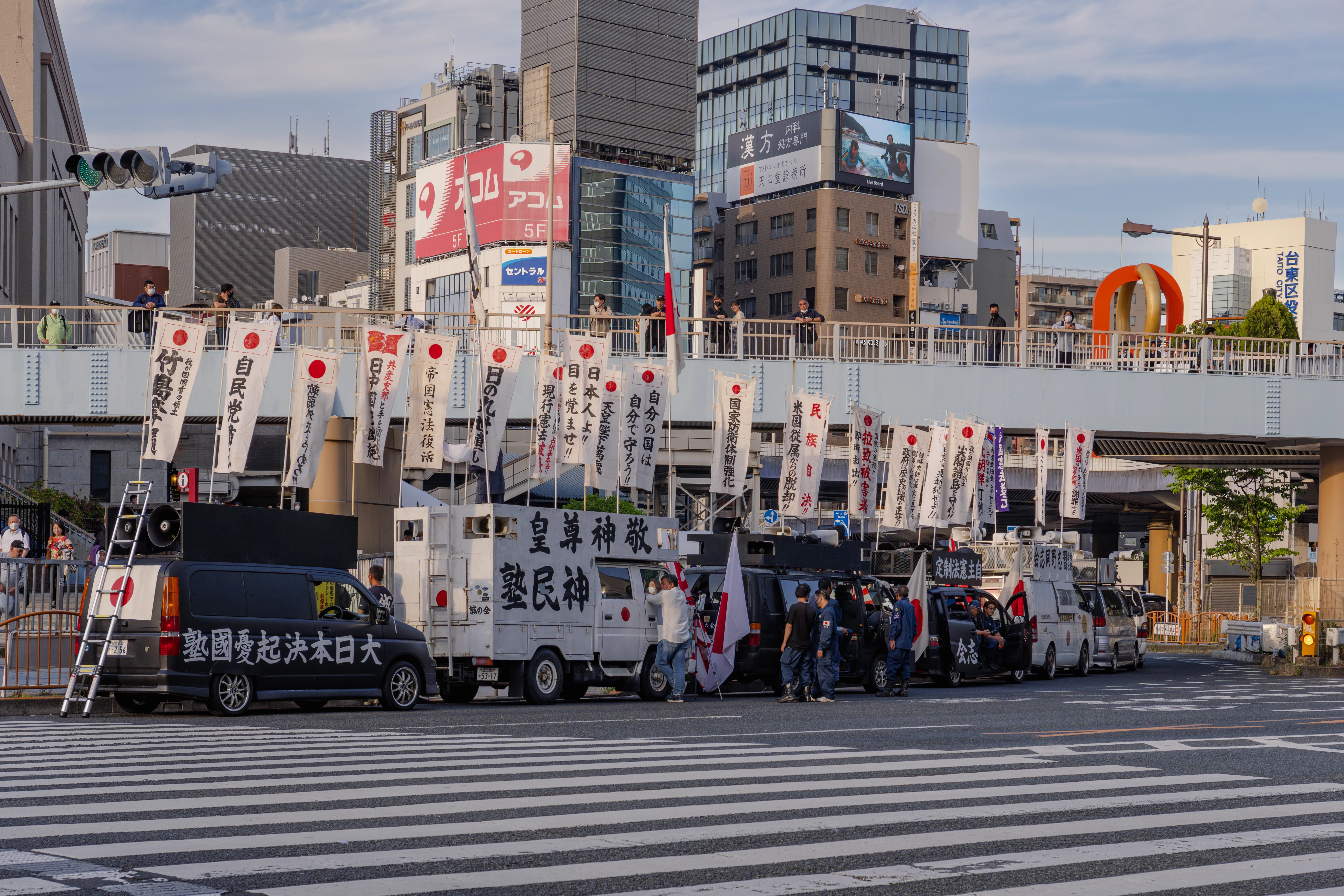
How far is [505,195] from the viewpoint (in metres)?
93.8

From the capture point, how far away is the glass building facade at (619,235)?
323 ft

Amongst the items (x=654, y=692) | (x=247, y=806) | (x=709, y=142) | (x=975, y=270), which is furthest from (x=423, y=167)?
(x=247, y=806)

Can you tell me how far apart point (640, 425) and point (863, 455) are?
230 inches

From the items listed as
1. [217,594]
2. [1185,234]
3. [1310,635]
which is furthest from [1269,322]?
[217,594]

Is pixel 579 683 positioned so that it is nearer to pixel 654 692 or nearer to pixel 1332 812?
pixel 654 692

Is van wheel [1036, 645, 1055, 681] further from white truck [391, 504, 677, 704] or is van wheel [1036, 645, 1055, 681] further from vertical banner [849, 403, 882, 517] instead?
white truck [391, 504, 677, 704]

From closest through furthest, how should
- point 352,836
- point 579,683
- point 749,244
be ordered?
point 352,836, point 579,683, point 749,244

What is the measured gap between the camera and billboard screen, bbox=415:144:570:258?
93.1 metres

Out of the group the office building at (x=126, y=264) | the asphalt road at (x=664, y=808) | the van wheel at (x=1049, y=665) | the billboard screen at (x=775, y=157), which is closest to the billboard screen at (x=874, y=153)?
the billboard screen at (x=775, y=157)

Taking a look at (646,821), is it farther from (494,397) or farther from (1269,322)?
(1269,322)

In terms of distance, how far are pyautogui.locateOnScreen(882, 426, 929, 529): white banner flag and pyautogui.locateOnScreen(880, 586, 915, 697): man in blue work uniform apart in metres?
10.3

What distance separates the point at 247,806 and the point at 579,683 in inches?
485

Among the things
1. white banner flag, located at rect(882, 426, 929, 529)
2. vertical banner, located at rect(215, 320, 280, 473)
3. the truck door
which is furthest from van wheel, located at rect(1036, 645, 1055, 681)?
vertical banner, located at rect(215, 320, 280, 473)

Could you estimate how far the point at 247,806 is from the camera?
885 centimetres
